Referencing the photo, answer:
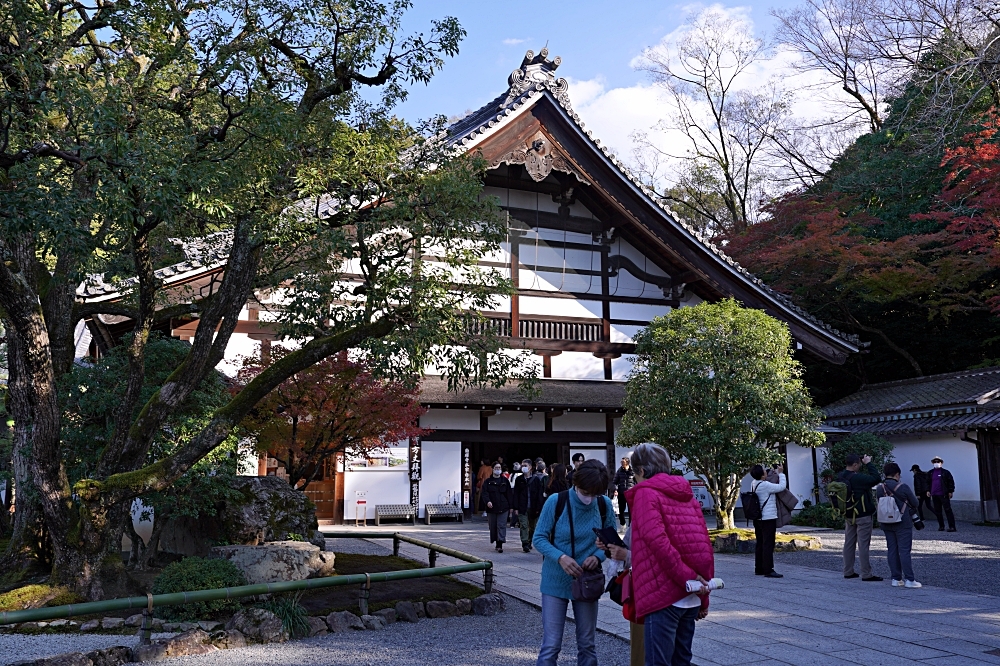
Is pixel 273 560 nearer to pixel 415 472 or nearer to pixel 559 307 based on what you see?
pixel 415 472

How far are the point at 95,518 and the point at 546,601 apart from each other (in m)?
5.65

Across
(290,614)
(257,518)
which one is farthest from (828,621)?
(257,518)

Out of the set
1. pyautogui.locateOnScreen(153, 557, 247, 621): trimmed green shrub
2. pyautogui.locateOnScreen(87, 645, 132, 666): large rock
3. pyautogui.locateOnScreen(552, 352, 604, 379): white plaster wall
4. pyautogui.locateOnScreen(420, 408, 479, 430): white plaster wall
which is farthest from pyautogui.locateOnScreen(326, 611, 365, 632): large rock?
pyautogui.locateOnScreen(552, 352, 604, 379): white plaster wall

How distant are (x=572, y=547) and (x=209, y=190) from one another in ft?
17.0

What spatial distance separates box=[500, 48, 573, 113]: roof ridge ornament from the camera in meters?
18.9

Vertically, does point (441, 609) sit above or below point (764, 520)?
below

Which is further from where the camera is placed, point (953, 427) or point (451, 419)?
point (953, 427)

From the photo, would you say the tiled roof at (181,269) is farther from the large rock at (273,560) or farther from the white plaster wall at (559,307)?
the white plaster wall at (559,307)

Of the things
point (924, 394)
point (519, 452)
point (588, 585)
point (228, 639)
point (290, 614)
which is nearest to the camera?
point (588, 585)

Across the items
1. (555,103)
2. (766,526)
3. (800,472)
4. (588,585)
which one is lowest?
(766,526)

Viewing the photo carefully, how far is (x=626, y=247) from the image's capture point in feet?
69.2

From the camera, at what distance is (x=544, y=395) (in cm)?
1878

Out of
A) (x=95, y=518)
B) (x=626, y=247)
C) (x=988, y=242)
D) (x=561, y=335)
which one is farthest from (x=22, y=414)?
(x=988, y=242)

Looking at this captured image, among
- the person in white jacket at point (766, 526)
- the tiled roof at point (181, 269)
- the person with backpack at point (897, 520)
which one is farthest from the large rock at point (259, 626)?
the person with backpack at point (897, 520)
